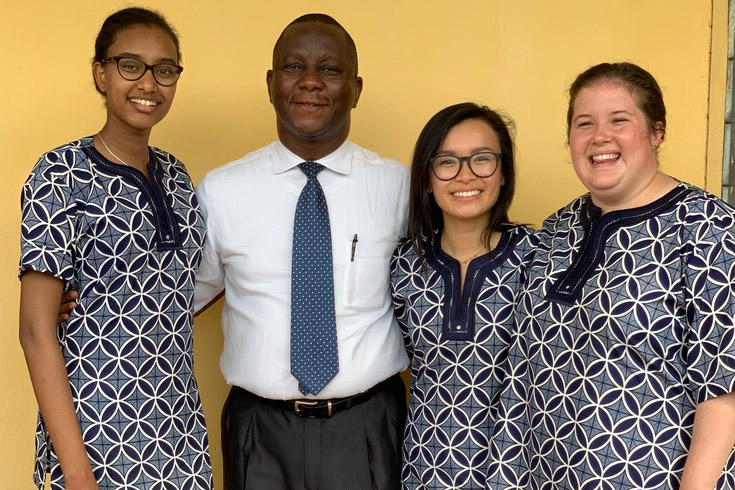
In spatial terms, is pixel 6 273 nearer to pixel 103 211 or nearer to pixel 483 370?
pixel 103 211

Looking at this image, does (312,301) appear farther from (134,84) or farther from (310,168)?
(134,84)

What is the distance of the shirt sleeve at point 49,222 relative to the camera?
1932 mm

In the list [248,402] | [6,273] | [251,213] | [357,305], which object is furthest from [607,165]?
[6,273]

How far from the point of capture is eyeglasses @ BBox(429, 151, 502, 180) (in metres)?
2.31

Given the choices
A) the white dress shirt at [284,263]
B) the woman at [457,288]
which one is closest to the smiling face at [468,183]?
the woman at [457,288]

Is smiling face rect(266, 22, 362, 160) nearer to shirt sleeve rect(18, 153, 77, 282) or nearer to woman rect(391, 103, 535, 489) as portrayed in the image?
woman rect(391, 103, 535, 489)

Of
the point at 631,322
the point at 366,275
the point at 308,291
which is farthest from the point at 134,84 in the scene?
the point at 631,322

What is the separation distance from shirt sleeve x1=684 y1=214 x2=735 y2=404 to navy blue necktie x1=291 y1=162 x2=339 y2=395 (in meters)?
0.94

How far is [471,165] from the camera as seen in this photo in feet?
7.59

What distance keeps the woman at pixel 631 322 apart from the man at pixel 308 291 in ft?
1.63

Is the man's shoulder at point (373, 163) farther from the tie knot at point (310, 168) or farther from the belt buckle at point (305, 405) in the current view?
the belt buckle at point (305, 405)

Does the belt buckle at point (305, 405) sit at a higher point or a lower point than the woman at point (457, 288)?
lower

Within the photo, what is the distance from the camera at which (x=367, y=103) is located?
10.1ft

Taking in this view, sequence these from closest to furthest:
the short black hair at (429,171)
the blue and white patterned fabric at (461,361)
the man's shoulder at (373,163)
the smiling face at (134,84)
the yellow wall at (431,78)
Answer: the smiling face at (134,84) < the blue and white patterned fabric at (461,361) < the short black hair at (429,171) < the man's shoulder at (373,163) < the yellow wall at (431,78)
